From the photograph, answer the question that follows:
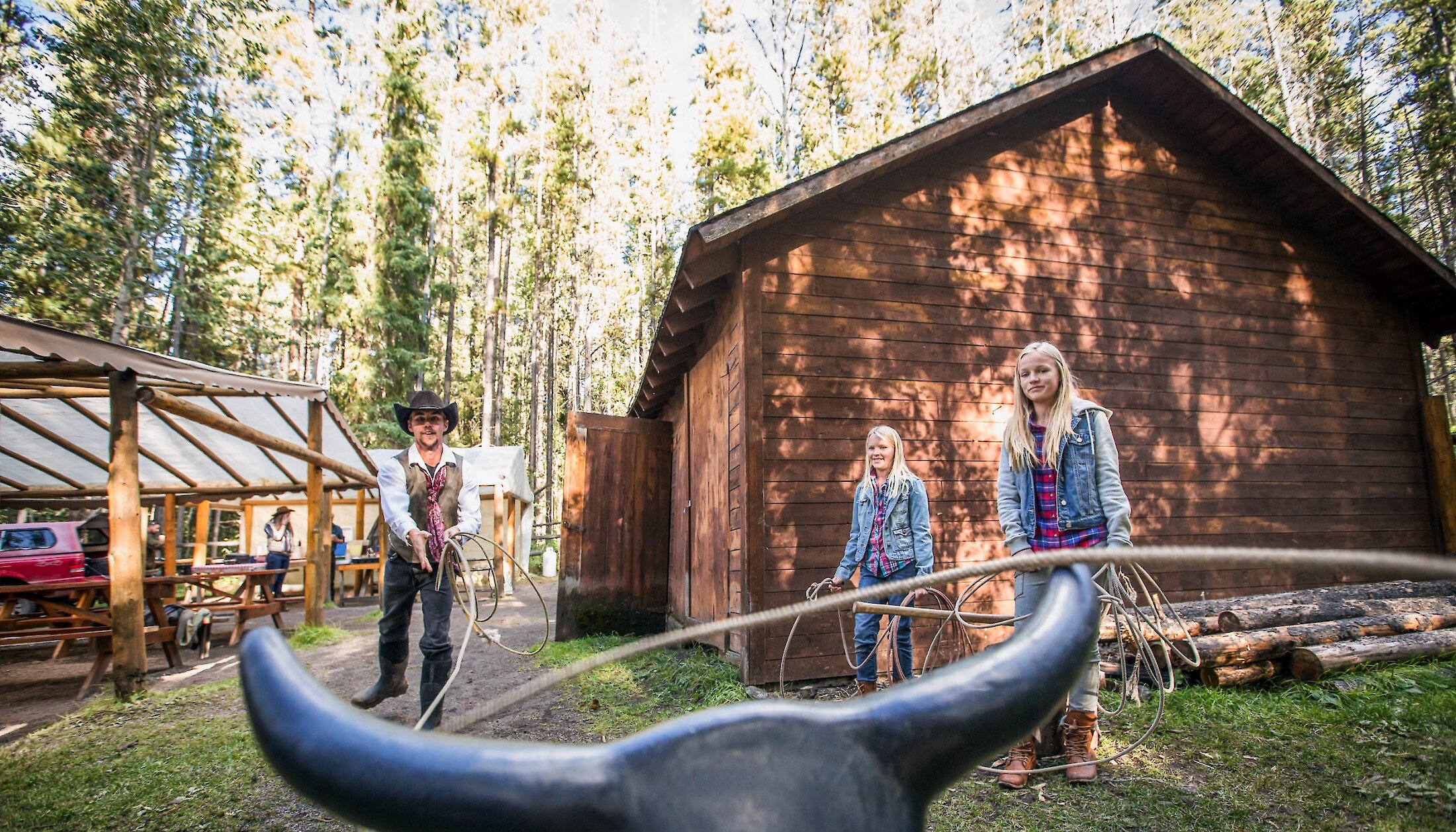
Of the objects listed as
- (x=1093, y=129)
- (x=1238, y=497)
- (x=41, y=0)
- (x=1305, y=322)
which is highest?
(x=41, y=0)

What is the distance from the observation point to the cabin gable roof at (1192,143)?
5887mm

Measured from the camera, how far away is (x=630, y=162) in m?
26.8

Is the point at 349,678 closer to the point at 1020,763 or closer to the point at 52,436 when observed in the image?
the point at 52,436

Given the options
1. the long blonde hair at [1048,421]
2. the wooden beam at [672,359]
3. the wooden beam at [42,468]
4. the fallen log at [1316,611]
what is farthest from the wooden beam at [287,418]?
the fallen log at [1316,611]

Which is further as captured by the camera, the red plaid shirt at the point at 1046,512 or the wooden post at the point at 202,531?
the wooden post at the point at 202,531

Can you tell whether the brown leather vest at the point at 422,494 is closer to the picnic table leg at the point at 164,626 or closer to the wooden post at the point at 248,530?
the picnic table leg at the point at 164,626

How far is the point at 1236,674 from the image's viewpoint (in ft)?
16.0

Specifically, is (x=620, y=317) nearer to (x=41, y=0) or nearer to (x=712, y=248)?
(x=41, y=0)

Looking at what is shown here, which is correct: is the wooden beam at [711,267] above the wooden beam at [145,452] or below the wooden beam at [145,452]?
above

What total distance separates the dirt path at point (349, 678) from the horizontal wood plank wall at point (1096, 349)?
1.94m

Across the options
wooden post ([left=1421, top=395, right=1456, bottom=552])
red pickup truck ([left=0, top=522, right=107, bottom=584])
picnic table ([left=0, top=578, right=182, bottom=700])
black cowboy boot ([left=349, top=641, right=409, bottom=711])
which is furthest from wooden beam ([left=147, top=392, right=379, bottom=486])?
wooden post ([left=1421, top=395, right=1456, bottom=552])

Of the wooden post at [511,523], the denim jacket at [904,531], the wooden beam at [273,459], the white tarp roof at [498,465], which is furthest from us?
the wooden post at [511,523]

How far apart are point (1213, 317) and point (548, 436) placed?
79.5 feet

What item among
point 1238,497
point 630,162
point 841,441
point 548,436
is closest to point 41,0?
point 630,162
